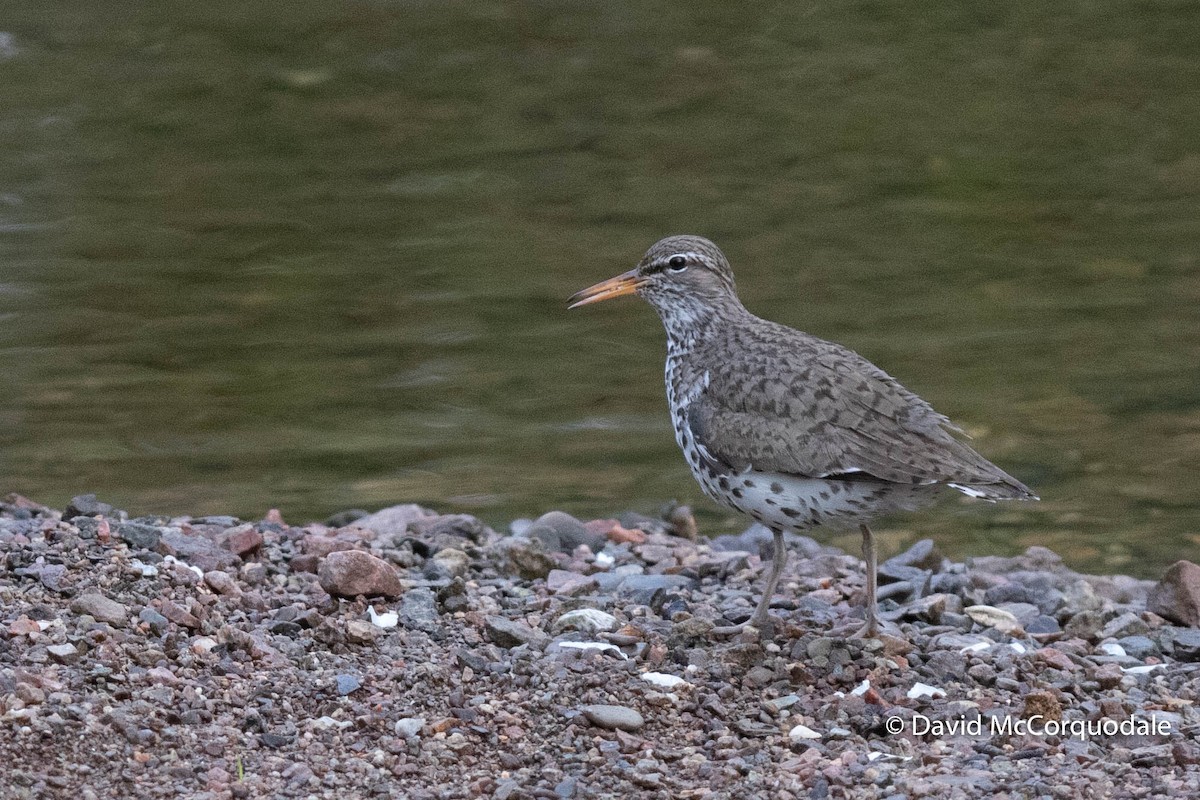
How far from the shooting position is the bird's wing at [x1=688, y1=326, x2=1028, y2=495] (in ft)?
23.2

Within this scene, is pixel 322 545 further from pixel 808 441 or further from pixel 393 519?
pixel 808 441

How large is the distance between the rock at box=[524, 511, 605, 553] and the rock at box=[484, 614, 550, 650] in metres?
1.93

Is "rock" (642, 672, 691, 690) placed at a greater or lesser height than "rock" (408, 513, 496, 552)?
greater

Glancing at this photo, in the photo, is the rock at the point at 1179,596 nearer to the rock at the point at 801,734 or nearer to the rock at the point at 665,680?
the rock at the point at 801,734

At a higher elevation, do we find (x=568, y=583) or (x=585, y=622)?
(x=585, y=622)

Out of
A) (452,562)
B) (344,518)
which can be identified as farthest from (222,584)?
(344,518)

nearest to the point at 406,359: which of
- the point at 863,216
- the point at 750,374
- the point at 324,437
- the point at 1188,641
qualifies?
the point at 324,437

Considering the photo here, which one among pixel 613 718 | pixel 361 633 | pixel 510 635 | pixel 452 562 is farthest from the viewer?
pixel 452 562

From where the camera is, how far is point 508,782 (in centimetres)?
593

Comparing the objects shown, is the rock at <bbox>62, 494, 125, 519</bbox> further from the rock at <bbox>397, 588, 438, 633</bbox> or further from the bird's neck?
the bird's neck

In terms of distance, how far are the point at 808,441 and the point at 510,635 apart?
1521mm

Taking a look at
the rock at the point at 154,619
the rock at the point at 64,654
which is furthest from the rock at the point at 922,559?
the rock at the point at 64,654

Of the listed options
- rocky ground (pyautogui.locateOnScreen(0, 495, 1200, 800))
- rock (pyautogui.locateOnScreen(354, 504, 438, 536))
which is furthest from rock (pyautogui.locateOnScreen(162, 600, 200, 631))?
rock (pyautogui.locateOnScreen(354, 504, 438, 536))

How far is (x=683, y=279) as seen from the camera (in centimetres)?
857
